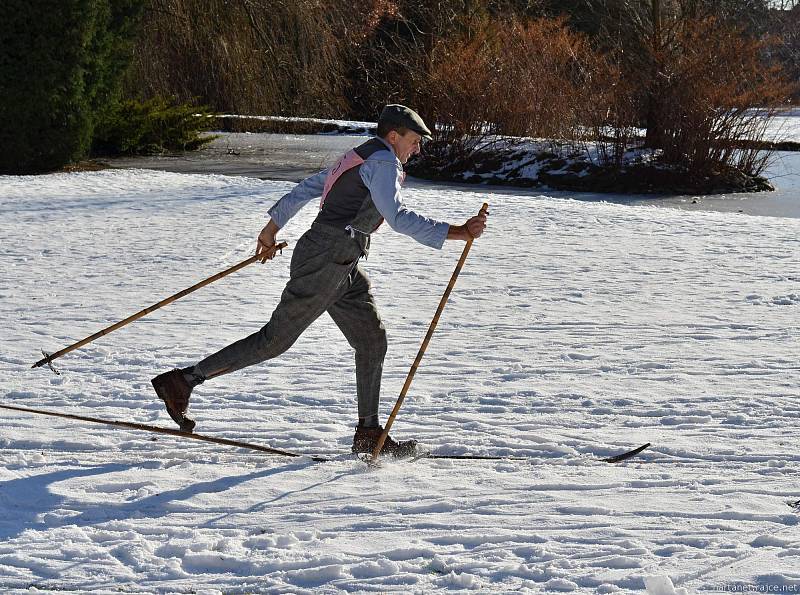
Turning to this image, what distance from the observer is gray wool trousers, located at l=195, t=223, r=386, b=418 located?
4.84m

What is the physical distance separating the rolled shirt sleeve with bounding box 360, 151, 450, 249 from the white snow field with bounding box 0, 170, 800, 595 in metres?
1.04

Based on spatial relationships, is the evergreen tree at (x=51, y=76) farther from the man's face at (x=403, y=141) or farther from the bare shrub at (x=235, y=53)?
the man's face at (x=403, y=141)

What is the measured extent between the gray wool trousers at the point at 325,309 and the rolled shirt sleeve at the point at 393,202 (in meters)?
0.27

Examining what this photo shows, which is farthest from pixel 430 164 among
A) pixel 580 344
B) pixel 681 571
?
pixel 681 571

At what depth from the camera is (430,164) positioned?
64.8 feet

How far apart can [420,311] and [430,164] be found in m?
11.3

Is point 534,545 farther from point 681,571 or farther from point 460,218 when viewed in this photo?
point 460,218

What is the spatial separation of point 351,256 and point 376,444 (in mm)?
884

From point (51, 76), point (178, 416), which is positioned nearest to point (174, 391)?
point (178, 416)

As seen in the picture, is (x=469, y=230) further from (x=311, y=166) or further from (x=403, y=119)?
(x=311, y=166)

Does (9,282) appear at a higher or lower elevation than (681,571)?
lower

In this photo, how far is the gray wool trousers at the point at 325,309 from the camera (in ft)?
15.9

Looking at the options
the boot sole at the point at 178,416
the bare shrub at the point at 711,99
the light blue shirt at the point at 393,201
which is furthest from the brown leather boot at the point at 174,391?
the bare shrub at the point at 711,99

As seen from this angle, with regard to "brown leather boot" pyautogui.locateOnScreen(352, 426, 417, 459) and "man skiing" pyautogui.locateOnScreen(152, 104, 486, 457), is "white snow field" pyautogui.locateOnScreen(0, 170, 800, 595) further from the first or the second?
"man skiing" pyautogui.locateOnScreen(152, 104, 486, 457)
